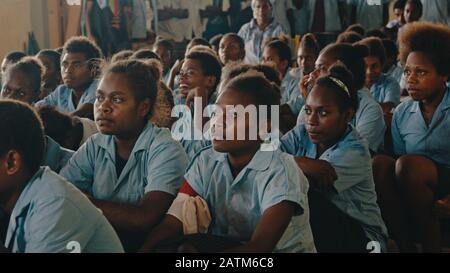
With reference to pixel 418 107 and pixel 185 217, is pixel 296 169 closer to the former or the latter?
pixel 185 217

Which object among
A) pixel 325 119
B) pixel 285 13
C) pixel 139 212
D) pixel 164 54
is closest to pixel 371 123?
pixel 325 119

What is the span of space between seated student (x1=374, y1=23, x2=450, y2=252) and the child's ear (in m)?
1.30

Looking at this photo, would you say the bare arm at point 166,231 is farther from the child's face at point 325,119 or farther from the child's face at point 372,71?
the child's face at point 372,71

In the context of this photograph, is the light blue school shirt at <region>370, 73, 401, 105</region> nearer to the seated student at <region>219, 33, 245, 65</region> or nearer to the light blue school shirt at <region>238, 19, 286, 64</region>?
the seated student at <region>219, 33, 245, 65</region>

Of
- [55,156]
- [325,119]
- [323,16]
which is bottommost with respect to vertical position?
[55,156]

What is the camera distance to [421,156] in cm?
229

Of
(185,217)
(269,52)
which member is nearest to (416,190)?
(185,217)

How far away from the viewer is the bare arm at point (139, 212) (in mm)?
1771

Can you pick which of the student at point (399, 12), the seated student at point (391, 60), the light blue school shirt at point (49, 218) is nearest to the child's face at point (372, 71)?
the seated student at point (391, 60)

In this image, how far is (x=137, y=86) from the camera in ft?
6.45

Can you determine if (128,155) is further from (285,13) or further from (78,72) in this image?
(285,13)

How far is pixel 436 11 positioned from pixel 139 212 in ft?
13.9

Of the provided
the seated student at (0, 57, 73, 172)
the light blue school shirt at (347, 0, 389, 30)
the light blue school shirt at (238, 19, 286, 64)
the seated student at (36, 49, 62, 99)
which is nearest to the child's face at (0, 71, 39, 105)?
the seated student at (0, 57, 73, 172)
